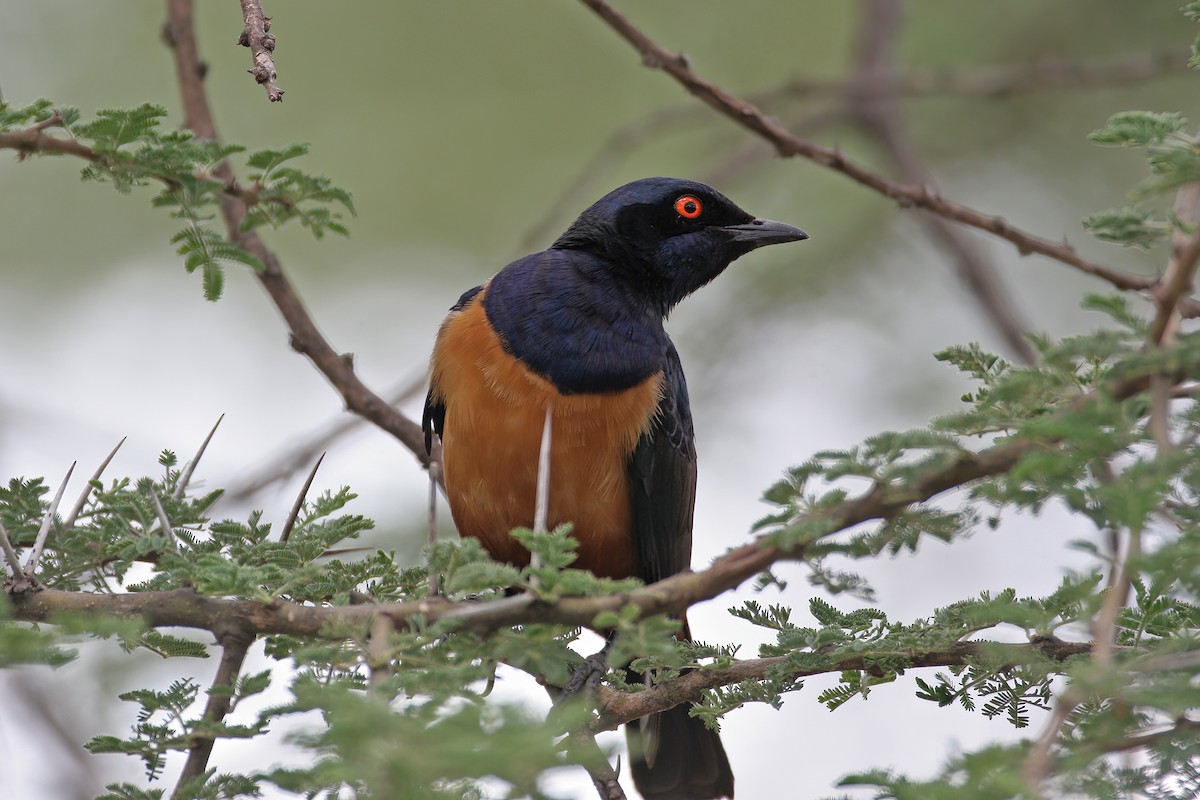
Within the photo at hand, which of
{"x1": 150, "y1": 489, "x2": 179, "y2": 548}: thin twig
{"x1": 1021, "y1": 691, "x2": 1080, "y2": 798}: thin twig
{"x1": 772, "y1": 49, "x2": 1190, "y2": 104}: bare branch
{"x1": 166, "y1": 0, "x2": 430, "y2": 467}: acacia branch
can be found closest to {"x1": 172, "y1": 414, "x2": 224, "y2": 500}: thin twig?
{"x1": 150, "y1": 489, "x2": 179, "y2": 548}: thin twig

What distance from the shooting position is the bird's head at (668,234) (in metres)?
6.95

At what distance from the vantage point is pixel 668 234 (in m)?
7.12

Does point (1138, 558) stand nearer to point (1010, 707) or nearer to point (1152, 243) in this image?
point (1152, 243)

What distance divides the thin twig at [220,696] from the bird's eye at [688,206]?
4.36m

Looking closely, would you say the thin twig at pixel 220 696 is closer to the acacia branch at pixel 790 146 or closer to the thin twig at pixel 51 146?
the thin twig at pixel 51 146

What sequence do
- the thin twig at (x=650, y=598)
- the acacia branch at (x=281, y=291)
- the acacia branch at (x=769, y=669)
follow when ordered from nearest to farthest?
the thin twig at (x=650, y=598), the acacia branch at (x=769, y=669), the acacia branch at (x=281, y=291)

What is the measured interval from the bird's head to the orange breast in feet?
2.94

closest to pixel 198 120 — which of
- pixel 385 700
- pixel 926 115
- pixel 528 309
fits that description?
pixel 528 309

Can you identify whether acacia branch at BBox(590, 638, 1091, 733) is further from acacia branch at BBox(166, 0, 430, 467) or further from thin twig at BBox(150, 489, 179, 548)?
acacia branch at BBox(166, 0, 430, 467)

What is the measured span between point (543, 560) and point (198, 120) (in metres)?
4.46

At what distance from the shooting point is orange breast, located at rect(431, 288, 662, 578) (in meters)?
5.87

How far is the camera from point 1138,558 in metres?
2.50

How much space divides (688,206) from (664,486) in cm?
183

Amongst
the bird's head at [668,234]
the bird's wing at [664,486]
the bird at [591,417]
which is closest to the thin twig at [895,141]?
the bird's head at [668,234]
